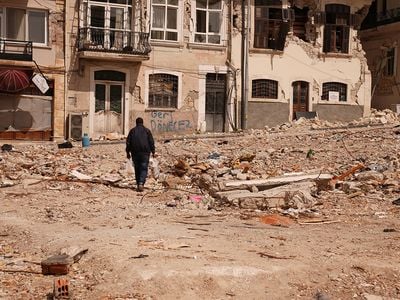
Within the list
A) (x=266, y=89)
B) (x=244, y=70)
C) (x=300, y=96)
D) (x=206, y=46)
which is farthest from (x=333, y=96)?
(x=206, y=46)

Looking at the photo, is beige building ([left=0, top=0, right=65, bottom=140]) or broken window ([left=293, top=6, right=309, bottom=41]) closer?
beige building ([left=0, top=0, right=65, bottom=140])

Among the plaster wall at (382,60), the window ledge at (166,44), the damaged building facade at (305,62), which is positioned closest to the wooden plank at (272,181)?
the window ledge at (166,44)

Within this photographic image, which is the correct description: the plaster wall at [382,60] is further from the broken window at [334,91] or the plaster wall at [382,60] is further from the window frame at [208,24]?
the window frame at [208,24]

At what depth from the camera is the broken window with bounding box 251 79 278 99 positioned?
27656 mm

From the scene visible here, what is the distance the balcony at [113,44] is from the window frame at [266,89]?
5.26m

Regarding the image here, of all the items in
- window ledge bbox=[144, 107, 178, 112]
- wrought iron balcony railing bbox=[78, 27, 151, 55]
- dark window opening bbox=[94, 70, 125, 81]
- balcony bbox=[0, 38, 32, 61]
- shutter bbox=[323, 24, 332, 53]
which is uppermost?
shutter bbox=[323, 24, 332, 53]

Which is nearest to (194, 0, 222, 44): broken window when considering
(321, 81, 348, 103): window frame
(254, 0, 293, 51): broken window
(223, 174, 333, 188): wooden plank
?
(254, 0, 293, 51): broken window

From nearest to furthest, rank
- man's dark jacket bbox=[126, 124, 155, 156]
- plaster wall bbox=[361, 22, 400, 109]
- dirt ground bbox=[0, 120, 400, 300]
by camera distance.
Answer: dirt ground bbox=[0, 120, 400, 300] < man's dark jacket bbox=[126, 124, 155, 156] < plaster wall bbox=[361, 22, 400, 109]

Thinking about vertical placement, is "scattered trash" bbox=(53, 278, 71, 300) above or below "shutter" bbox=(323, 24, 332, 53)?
below

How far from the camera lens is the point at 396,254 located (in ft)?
25.5

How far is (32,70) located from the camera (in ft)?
78.3

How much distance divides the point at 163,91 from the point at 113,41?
9.87ft

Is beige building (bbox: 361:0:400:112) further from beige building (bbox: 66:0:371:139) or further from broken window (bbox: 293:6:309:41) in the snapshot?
broken window (bbox: 293:6:309:41)

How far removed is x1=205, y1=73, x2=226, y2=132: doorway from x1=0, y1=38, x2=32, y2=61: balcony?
7709mm
